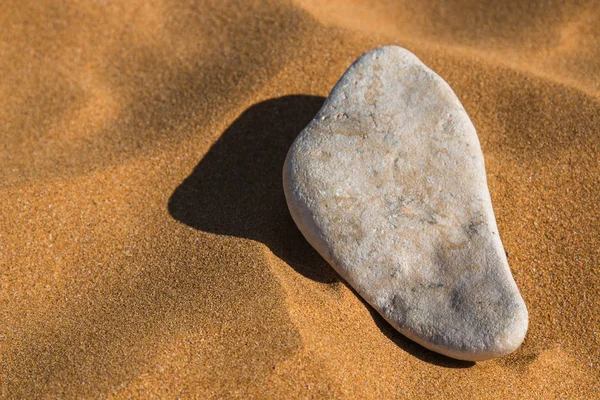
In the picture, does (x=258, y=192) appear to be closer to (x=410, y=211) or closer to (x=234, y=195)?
(x=234, y=195)

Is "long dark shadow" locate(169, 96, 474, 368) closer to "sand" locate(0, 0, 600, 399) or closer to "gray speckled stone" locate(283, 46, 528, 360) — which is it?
"sand" locate(0, 0, 600, 399)

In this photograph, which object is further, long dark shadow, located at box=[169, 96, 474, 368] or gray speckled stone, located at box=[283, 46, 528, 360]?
long dark shadow, located at box=[169, 96, 474, 368]

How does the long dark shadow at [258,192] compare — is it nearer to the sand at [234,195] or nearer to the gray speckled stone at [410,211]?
the sand at [234,195]

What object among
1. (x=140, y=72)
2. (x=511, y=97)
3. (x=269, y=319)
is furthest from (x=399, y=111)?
(x=140, y=72)

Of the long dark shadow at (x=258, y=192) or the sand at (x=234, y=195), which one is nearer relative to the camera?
the sand at (x=234, y=195)

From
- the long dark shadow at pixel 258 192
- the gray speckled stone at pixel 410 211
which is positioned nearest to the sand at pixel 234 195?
the long dark shadow at pixel 258 192

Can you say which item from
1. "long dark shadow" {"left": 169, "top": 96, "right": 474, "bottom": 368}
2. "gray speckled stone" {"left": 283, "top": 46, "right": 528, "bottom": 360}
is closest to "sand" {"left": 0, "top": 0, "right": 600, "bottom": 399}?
"long dark shadow" {"left": 169, "top": 96, "right": 474, "bottom": 368}

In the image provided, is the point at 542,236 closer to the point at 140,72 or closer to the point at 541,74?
the point at 541,74
